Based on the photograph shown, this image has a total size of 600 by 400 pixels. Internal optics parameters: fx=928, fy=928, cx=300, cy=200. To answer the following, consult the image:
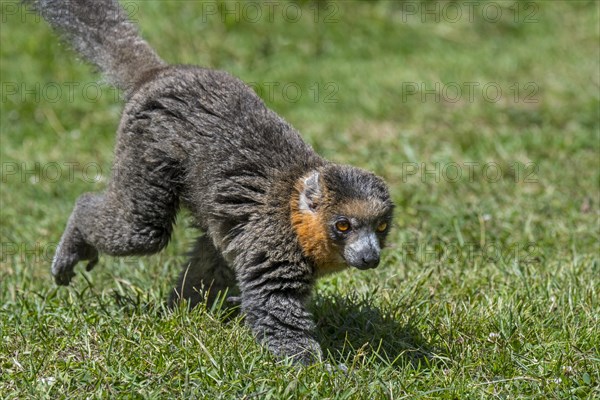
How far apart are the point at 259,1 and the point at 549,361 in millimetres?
8648

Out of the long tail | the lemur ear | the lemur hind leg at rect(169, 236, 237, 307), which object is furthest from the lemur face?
the long tail

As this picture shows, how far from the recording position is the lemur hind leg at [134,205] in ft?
18.4

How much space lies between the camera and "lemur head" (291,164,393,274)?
16.3ft

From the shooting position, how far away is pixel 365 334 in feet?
17.6

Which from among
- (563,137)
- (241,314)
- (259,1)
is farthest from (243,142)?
(259,1)

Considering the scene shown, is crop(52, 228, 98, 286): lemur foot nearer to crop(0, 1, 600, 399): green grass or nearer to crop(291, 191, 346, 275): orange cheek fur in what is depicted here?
crop(0, 1, 600, 399): green grass

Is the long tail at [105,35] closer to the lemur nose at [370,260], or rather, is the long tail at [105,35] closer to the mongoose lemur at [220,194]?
the mongoose lemur at [220,194]

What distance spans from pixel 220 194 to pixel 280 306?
806 mm

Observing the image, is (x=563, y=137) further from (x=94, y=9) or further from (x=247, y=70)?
(x=94, y=9)

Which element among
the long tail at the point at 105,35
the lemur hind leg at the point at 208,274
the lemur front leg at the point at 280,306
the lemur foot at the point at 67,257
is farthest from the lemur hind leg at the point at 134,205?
the lemur front leg at the point at 280,306

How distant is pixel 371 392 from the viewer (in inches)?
173

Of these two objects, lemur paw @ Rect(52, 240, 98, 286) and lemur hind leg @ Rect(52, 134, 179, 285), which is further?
lemur paw @ Rect(52, 240, 98, 286)

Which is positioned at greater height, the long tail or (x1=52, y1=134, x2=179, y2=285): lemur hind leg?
the long tail

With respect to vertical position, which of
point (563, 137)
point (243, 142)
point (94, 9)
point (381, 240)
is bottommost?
point (563, 137)
